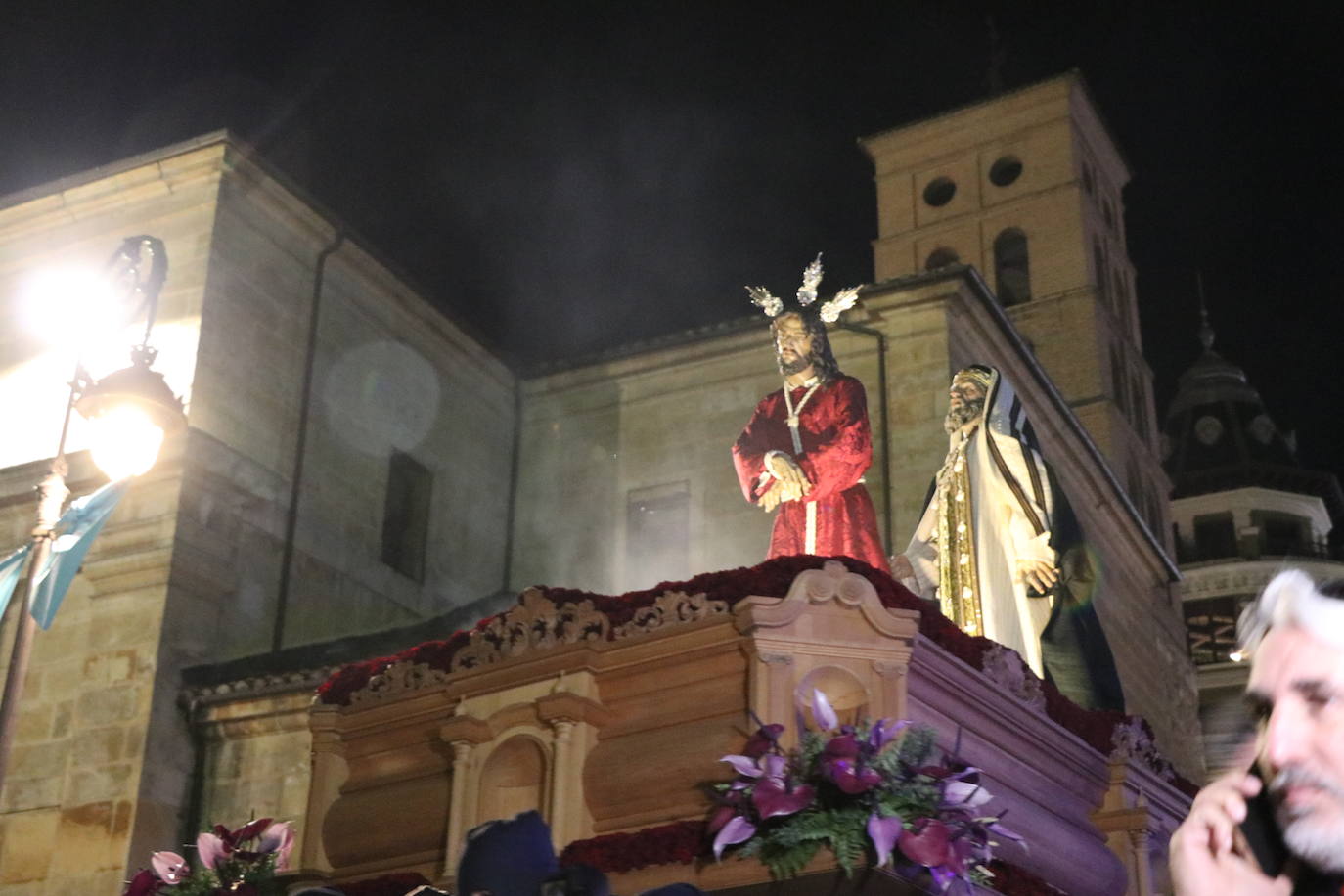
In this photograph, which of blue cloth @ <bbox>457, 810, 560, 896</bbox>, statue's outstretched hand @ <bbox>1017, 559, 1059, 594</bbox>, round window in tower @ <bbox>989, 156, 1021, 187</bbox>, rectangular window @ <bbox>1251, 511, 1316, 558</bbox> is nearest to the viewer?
blue cloth @ <bbox>457, 810, 560, 896</bbox>

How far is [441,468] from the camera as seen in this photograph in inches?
878

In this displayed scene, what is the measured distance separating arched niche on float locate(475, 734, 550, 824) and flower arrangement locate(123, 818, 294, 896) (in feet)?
3.33

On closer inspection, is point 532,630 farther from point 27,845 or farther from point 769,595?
point 27,845

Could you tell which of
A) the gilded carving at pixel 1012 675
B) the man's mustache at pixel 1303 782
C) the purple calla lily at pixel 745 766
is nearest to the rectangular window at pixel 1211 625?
the gilded carving at pixel 1012 675

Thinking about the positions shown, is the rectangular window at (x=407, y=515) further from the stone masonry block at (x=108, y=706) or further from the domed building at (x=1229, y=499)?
the domed building at (x=1229, y=499)

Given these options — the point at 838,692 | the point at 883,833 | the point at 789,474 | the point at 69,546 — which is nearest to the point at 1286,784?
the point at 883,833

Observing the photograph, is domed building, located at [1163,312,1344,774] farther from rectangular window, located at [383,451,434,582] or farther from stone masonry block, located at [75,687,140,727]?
stone masonry block, located at [75,687,140,727]

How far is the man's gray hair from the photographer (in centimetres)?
210

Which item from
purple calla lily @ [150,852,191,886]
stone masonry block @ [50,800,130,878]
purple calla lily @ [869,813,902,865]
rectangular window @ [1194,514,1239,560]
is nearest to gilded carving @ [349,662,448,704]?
purple calla lily @ [150,852,191,886]

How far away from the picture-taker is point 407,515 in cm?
2180

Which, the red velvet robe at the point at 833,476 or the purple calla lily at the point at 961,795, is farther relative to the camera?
the red velvet robe at the point at 833,476

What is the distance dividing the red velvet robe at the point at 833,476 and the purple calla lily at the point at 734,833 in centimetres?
392

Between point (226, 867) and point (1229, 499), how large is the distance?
6686cm

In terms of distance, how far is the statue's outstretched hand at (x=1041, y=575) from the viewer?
884cm
